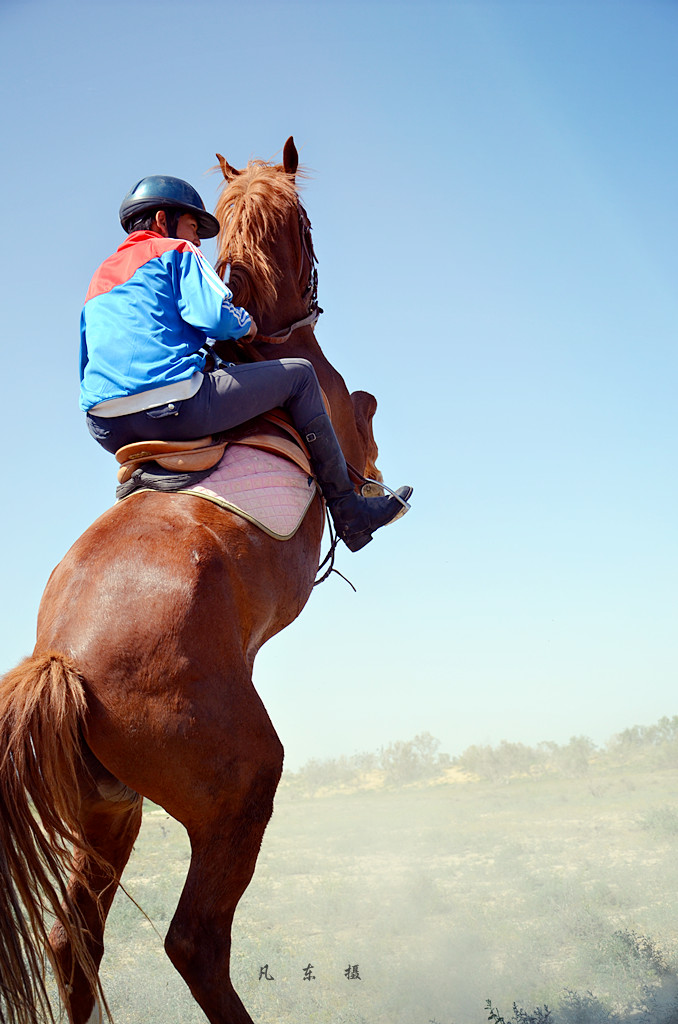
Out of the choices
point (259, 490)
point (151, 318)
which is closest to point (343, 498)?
point (259, 490)

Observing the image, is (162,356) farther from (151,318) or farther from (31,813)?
(31,813)

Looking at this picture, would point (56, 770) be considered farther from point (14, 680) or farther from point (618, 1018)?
point (618, 1018)

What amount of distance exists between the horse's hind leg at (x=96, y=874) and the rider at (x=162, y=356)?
156 centimetres

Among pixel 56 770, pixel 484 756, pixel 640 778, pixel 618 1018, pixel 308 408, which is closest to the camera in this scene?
pixel 56 770

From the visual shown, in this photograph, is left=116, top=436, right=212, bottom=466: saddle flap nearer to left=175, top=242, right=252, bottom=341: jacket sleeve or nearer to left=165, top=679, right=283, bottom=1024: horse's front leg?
left=175, top=242, right=252, bottom=341: jacket sleeve

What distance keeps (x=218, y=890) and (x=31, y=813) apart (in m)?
0.70

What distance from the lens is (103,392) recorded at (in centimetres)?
350

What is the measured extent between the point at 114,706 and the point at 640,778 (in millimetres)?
9685

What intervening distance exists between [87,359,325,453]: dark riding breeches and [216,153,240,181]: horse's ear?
1.67 metres

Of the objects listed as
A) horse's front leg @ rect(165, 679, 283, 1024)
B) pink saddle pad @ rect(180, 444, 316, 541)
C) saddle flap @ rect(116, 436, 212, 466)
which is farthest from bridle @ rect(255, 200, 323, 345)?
horse's front leg @ rect(165, 679, 283, 1024)

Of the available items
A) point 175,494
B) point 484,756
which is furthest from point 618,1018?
point 484,756

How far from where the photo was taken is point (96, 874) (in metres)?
3.32

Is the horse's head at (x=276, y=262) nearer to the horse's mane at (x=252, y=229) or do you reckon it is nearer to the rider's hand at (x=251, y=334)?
the horse's mane at (x=252, y=229)

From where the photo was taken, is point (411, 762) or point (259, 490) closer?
point (259, 490)
